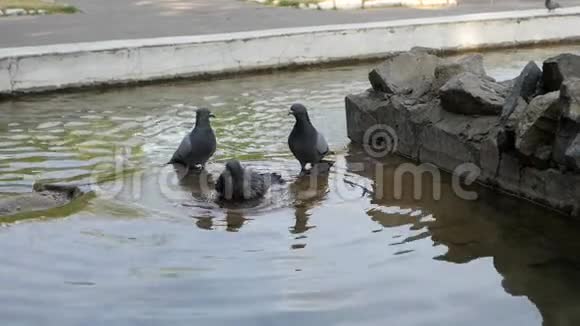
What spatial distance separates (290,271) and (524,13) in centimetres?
970

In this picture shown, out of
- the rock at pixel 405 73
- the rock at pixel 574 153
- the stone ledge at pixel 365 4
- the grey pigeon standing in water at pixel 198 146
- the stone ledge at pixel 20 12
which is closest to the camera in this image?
the rock at pixel 574 153

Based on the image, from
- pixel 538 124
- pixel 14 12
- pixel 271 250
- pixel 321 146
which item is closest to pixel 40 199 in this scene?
pixel 271 250

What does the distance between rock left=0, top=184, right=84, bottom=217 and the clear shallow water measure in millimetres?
151

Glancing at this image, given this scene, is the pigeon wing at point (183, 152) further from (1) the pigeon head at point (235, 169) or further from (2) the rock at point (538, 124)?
(2) the rock at point (538, 124)

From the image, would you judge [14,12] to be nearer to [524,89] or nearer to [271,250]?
[524,89]

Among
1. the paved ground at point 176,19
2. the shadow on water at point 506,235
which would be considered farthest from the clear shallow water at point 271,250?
the paved ground at point 176,19

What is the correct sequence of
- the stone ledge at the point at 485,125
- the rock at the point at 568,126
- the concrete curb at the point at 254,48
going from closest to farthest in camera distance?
the rock at the point at 568,126 → the stone ledge at the point at 485,125 → the concrete curb at the point at 254,48

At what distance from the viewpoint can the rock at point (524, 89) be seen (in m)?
5.67

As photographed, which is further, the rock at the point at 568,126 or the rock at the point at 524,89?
the rock at the point at 524,89

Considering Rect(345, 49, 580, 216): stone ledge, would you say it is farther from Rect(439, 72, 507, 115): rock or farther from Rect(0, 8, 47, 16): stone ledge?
Rect(0, 8, 47, 16): stone ledge

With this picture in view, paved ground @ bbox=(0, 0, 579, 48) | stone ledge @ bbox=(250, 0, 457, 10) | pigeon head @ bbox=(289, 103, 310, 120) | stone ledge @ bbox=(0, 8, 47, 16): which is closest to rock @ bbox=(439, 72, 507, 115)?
pigeon head @ bbox=(289, 103, 310, 120)

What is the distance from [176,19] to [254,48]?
11.8 feet

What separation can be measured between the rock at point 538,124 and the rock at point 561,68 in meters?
0.30

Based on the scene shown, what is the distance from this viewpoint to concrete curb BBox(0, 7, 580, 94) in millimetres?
9633
